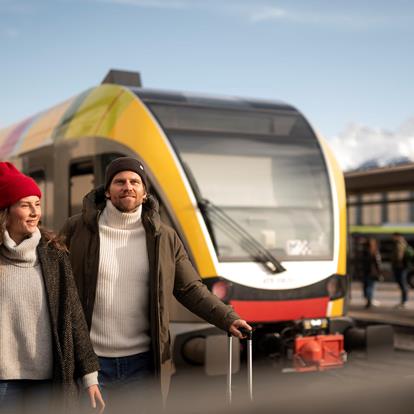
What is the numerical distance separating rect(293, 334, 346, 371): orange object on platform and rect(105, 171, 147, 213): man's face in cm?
356

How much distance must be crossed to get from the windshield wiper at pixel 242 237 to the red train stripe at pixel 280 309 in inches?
12.2

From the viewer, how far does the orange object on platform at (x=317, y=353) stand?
661 centimetres

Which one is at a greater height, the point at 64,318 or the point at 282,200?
the point at 282,200

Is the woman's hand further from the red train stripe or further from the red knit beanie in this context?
the red train stripe

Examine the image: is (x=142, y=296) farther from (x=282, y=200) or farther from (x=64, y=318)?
(x=282, y=200)

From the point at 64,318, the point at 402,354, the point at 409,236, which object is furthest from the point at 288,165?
the point at 409,236

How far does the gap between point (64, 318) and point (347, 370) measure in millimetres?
5933

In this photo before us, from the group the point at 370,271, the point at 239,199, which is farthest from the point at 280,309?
the point at 370,271

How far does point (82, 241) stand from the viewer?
3398mm

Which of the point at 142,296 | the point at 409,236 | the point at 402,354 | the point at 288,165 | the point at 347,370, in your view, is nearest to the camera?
the point at 142,296

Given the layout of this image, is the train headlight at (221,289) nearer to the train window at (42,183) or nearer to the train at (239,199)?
the train at (239,199)

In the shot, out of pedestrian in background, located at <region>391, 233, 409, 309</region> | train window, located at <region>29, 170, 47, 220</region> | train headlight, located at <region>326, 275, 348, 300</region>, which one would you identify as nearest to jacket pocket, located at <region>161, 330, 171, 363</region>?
train headlight, located at <region>326, 275, 348, 300</region>

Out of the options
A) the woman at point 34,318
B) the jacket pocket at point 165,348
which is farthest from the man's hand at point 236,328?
the woman at point 34,318

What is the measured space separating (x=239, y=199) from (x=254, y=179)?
0.98ft
